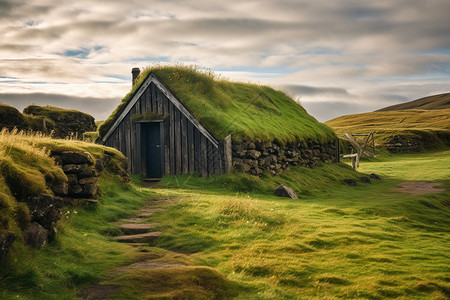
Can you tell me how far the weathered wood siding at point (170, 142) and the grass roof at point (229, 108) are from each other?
568 mm

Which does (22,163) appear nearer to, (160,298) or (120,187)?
(160,298)

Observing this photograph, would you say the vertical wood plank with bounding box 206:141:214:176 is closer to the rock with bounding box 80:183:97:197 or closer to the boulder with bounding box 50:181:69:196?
the rock with bounding box 80:183:97:197

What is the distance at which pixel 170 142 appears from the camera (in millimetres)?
18844

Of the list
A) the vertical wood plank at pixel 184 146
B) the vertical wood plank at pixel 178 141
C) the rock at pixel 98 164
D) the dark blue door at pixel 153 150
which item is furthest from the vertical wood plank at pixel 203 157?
the rock at pixel 98 164

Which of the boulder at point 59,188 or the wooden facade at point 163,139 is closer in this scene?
the boulder at point 59,188

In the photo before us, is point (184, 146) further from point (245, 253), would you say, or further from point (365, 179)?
point (245, 253)

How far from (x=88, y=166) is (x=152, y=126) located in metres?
10.3

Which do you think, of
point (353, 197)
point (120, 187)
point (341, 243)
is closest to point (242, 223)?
point (341, 243)

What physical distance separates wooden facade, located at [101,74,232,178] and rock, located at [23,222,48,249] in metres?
11.2

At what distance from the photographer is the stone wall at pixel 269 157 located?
1723 cm

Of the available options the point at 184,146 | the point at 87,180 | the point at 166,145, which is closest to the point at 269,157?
the point at 184,146

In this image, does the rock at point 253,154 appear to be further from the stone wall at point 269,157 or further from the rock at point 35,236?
the rock at point 35,236

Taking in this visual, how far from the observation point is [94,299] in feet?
16.7

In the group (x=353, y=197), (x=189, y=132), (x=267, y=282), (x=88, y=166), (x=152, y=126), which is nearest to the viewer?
(x=267, y=282)
